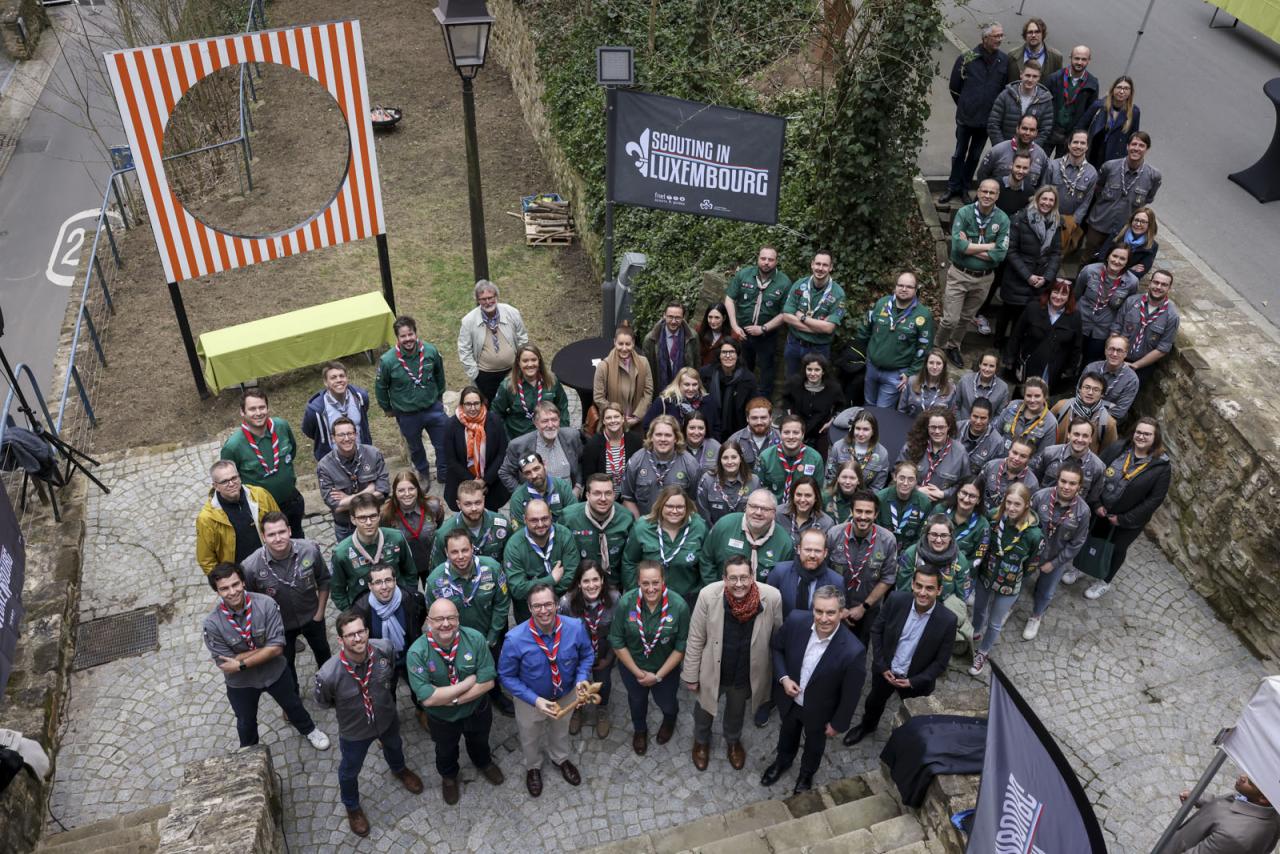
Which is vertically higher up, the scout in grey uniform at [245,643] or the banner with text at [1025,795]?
the banner with text at [1025,795]

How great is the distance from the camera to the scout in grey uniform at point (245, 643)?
6117 millimetres

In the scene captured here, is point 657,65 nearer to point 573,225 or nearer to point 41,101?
point 573,225

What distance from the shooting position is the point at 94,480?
30.8 ft

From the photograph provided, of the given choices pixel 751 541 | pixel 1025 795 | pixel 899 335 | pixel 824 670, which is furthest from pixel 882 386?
pixel 1025 795

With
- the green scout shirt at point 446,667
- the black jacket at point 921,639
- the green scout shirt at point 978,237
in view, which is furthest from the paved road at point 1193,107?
the green scout shirt at point 446,667

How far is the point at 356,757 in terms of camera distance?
6.25 metres

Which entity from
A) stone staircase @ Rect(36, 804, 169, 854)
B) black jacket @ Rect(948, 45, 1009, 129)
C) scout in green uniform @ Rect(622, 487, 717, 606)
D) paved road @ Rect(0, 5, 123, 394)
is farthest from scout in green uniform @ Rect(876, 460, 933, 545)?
paved road @ Rect(0, 5, 123, 394)

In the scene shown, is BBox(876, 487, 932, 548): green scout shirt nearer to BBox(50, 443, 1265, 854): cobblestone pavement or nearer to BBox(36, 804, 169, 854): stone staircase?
BBox(50, 443, 1265, 854): cobblestone pavement

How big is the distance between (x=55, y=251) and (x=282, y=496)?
1343 cm

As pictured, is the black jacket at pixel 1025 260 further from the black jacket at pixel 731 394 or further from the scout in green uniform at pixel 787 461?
the scout in green uniform at pixel 787 461

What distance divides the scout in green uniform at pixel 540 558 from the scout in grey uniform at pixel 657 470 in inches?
32.2

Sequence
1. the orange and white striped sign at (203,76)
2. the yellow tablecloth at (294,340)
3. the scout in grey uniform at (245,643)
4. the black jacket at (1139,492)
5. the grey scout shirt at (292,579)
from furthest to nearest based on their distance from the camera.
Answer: the yellow tablecloth at (294,340) < the orange and white striped sign at (203,76) < the black jacket at (1139,492) < the grey scout shirt at (292,579) < the scout in grey uniform at (245,643)

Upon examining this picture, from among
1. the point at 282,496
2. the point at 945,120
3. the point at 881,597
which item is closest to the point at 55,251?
the point at 282,496

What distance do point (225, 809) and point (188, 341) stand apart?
649 centimetres
